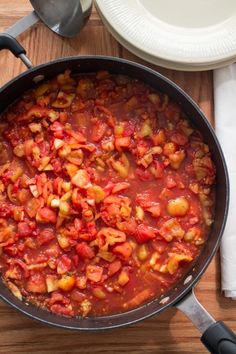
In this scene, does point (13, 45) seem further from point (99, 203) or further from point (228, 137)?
point (228, 137)

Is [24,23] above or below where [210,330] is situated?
above

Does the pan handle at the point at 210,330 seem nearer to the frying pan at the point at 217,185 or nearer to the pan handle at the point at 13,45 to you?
the frying pan at the point at 217,185

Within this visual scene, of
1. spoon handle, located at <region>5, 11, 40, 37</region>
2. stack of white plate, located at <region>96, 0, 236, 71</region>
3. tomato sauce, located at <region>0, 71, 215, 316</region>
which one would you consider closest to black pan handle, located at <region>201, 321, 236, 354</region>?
tomato sauce, located at <region>0, 71, 215, 316</region>

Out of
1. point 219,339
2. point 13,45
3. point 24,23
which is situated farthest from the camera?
point 24,23

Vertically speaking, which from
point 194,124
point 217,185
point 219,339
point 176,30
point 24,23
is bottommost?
point 219,339

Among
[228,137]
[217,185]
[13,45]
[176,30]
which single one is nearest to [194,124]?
[228,137]

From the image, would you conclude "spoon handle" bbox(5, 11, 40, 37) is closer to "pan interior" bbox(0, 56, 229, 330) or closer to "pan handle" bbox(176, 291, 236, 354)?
"pan interior" bbox(0, 56, 229, 330)
